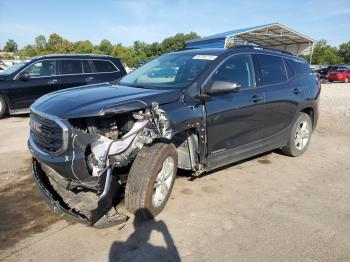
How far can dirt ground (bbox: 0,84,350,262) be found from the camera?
10.3 ft

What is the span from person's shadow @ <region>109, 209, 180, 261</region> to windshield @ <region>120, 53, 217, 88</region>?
1714mm

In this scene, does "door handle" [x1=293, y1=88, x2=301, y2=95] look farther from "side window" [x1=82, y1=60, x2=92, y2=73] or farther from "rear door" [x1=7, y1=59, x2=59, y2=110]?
"rear door" [x1=7, y1=59, x2=59, y2=110]

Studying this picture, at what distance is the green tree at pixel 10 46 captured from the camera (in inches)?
4974

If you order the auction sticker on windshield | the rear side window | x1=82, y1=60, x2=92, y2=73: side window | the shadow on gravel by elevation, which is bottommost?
the shadow on gravel

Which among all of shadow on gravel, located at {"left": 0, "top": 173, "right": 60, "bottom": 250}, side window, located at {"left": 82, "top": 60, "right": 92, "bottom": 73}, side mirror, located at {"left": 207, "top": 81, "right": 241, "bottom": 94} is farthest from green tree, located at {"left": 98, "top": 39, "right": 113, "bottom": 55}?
side mirror, located at {"left": 207, "top": 81, "right": 241, "bottom": 94}

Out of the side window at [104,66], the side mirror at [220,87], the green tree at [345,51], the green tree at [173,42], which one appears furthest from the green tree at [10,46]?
the side mirror at [220,87]

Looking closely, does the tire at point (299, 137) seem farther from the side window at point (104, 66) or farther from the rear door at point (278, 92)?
the side window at point (104, 66)

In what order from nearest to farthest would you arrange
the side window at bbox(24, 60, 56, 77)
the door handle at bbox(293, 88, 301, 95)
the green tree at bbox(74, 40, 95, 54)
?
1. the door handle at bbox(293, 88, 301, 95)
2. the side window at bbox(24, 60, 56, 77)
3. the green tree at bbox(74, 40, 95, 54)

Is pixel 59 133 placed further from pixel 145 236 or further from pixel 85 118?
pixel 145 236

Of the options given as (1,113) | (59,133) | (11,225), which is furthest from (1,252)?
(1,113)

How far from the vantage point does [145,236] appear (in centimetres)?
339

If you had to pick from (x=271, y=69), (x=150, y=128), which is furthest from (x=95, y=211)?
(x=271, y=69)

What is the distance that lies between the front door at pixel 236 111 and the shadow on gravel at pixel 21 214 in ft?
6.95

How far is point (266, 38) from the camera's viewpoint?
3391 cm
